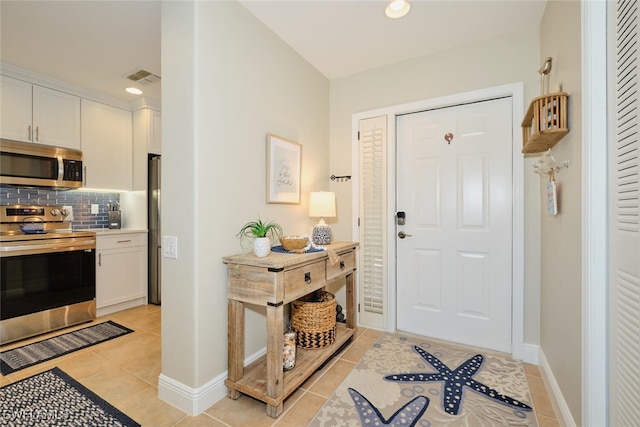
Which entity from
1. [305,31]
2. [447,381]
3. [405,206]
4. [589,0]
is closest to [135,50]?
[305,31]

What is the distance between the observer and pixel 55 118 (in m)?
2.99

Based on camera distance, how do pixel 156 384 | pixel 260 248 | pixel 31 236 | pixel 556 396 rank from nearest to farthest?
pixel 556 396, pixel 260 248, pixel 156 384, pixel 31 236

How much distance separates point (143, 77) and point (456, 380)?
3819 millimetres

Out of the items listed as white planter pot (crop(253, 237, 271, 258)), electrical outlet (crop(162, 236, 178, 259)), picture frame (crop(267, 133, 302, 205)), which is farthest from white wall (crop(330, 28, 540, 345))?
electrical outlet (crop(162, 236, 178, 259))

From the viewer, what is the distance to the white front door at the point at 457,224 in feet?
7.55

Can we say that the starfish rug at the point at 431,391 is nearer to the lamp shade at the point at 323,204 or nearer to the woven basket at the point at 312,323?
the woven basket at the point at 312,323

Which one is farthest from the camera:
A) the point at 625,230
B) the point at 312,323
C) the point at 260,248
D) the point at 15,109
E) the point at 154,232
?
the point at 154,232

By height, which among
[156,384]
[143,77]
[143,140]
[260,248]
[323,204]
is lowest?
[156,384]

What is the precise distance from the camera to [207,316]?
5.54 ft

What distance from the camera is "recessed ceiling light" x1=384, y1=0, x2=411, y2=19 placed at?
6.31 ft

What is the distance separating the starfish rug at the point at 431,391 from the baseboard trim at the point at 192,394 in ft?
2.00

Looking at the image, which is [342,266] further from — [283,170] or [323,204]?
[283,170]

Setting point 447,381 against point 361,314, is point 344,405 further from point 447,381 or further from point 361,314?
point 361,314

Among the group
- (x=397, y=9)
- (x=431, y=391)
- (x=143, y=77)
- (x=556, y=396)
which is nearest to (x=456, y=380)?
(x=431, y=391)
